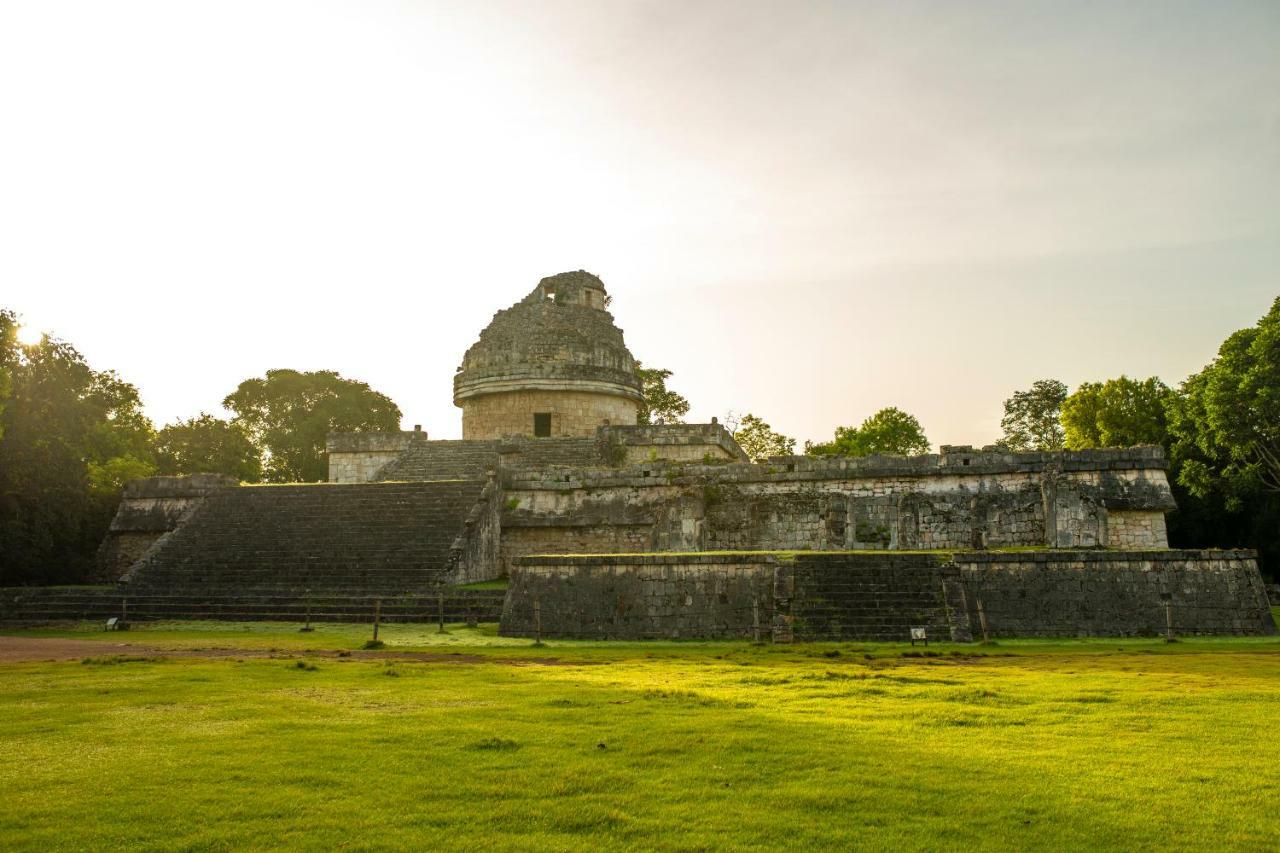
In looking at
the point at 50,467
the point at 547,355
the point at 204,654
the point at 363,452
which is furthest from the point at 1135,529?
the point at 50,467

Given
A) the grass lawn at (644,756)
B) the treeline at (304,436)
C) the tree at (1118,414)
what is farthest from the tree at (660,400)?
the grass lawn at (644,756)

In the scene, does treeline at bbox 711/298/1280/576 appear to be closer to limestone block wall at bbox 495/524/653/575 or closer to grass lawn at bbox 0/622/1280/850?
limestone block wall at bbox 495/524/653/575

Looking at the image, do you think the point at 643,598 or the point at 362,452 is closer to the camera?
the point at 643,598

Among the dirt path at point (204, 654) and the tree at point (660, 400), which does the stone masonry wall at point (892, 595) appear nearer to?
the dirt path at point (204, 654)

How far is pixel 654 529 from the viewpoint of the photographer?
2047cm

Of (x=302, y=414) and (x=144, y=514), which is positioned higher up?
(x=302, y=414)

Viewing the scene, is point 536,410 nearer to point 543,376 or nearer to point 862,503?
point 543,376

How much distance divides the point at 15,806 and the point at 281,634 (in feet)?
34.5

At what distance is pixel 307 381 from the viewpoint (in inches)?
1861

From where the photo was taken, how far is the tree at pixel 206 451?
118 ft

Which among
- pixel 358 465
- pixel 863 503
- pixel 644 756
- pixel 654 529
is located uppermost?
pixel 358 465

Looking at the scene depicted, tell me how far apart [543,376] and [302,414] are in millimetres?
22014

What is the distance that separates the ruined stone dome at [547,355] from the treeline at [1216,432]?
773 cm

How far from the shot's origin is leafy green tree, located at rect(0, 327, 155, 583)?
21250 millimetres
